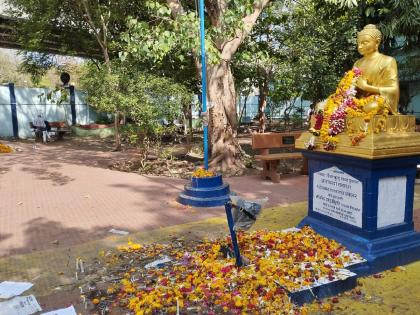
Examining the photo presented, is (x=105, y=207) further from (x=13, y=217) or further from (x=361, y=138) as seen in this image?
(x=361, y=138)

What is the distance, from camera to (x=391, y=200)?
4266mm

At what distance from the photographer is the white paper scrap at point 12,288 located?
3.74 meters

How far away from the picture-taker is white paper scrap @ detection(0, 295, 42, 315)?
3.42 metres

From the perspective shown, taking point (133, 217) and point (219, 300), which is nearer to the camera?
point (219, 300)

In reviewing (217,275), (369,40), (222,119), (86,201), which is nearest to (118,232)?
(86,201)

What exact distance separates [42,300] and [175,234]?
6.83 ft

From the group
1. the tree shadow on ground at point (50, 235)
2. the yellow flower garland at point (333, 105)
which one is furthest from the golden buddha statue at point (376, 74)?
the tree shadow on ground at point (50, 235)

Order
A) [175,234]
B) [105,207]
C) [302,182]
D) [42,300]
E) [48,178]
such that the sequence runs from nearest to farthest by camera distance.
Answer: [42,300]
[175,234]
[105,207]
[302,182]
[48,178]

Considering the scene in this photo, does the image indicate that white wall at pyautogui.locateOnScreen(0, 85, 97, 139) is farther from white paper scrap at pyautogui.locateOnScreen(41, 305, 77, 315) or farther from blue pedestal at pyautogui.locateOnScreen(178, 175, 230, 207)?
white paper scrap at pyautogui.locateOnScreen(41, 305, 77, 315)

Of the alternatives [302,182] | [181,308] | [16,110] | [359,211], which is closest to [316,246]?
[359,211]

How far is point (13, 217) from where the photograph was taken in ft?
21.0

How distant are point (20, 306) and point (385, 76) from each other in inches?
166

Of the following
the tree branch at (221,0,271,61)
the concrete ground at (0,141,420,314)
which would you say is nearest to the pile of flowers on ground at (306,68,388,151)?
the concrete ground at (0,141,420,314)

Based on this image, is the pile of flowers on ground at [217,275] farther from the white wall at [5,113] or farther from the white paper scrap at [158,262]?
the white wall at [5,113]
